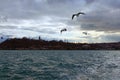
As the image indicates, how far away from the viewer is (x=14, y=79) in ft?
137

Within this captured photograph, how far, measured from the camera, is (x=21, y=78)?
42781mm

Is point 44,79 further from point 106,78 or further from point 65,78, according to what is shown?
point 106,78

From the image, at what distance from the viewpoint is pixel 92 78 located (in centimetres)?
4353

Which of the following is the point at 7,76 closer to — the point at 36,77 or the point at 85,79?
the point at 36,77

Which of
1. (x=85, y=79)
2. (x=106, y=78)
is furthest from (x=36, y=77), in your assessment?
(x=106, y=78)

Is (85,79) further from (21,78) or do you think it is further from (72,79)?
(21,78)

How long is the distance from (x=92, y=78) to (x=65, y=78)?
12.3 feet

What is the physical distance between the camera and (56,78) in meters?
43.4

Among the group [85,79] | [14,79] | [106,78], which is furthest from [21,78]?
[106,78]

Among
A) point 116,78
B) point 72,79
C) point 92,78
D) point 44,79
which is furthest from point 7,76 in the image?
point 116,78

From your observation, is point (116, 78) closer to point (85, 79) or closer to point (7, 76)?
point (85, 79)

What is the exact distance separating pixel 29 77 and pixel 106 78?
35.7ft

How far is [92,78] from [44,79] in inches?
264

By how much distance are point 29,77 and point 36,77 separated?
0.98 metres
